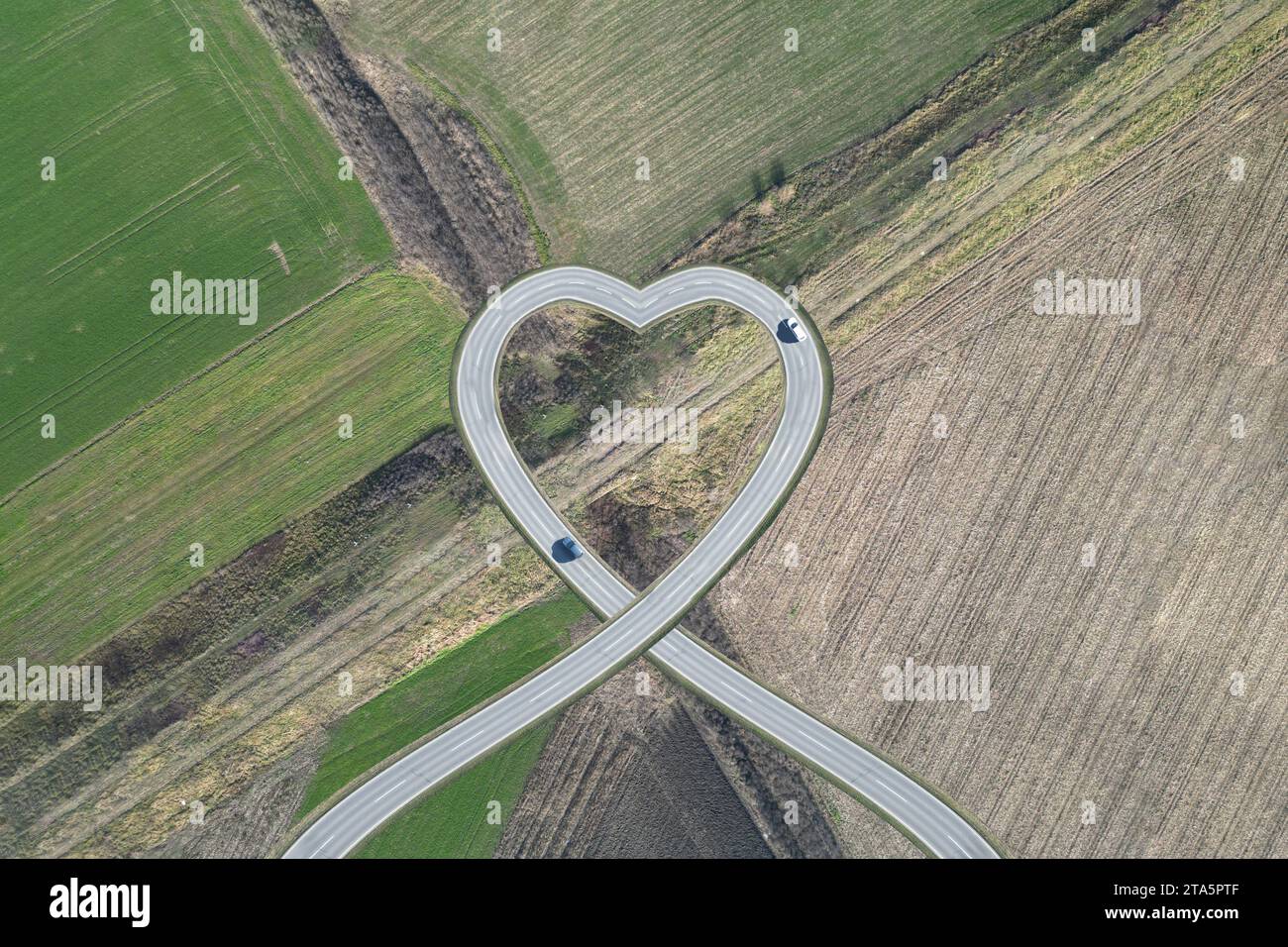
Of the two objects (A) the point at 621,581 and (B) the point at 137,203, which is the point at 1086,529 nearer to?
(A) the point at 621,581

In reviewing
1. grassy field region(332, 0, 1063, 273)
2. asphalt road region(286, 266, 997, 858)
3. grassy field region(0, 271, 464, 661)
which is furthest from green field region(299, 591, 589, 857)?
grassy field region(332, 0, 1063, 273)

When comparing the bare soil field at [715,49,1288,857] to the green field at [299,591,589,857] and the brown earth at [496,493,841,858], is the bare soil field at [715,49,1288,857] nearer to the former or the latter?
the brown earth at [496,493,841,858]

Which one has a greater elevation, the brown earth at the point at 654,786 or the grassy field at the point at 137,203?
the grassy field at the point at 137,203

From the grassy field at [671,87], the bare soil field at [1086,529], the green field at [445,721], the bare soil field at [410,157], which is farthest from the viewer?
the green field at [445,721]

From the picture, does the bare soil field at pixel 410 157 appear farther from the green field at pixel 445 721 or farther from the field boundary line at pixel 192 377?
the green field at pixel 445 721

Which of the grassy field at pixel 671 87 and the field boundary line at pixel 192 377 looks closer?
the field boundary line at pixel 192 377

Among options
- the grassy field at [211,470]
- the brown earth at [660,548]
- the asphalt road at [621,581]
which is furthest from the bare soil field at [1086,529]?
the grassy field at [211,470]

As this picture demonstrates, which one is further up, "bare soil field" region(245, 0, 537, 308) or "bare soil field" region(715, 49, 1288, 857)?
"bare soil field" region(245, 0, 537, 308)
